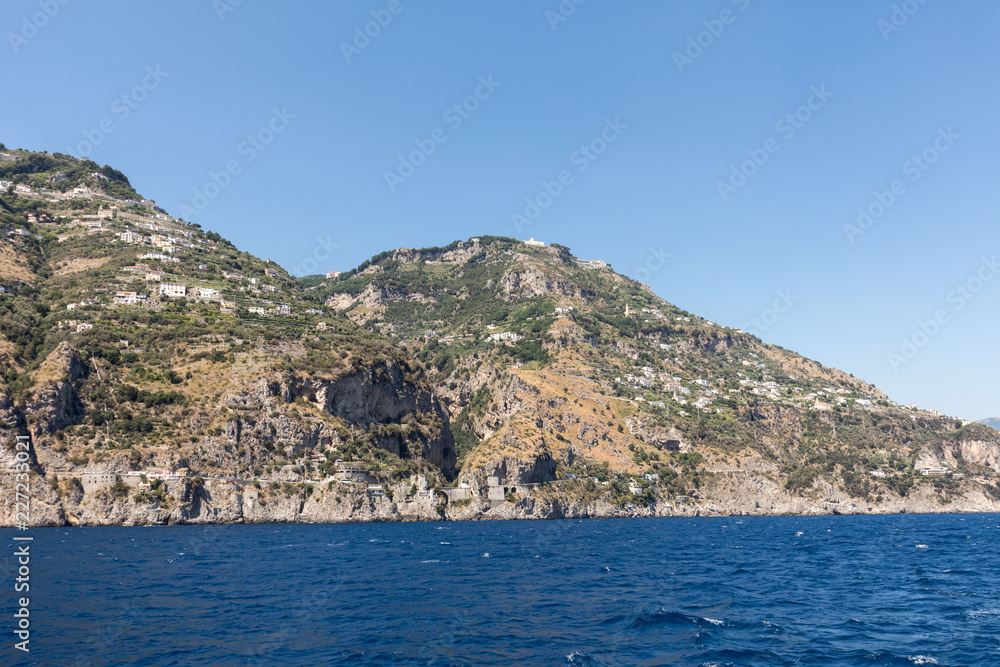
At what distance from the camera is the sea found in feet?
86.7

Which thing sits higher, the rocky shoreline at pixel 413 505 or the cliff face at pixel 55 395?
the cliff face at pixel 55 395

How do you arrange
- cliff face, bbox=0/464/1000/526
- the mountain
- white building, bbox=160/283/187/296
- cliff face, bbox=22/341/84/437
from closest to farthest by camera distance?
1. cliff face, bbox=0/464/1000/526
2. cliff face, bbox=22/341/84/437
3. the mountain
4. white building, bbox=160/283/187/296

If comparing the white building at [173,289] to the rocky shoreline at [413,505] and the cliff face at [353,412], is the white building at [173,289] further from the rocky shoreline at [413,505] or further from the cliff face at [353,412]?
the rocky shoreline at [413,505]

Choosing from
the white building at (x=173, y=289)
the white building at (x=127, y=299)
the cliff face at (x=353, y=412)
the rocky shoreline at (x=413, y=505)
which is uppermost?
the white building at (x=173, y=289)

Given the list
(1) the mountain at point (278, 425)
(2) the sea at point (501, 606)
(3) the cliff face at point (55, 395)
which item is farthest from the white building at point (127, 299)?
(2) the sea at point (501, 606)

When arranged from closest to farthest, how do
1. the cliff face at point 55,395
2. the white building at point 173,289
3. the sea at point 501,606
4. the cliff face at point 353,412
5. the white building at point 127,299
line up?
the sea at point 501,606 < the cliff face at point 55,395 < the cliff face at point 353,412 < the white building at point 127,299 < the white building at point 173,289

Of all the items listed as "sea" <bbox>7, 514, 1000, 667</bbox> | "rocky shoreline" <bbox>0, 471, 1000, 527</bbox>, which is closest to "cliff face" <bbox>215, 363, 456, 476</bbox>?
"rocky shoreline" <bbox>0, 471, 1000, 527</bbox>

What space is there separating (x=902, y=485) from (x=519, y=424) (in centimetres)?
11067

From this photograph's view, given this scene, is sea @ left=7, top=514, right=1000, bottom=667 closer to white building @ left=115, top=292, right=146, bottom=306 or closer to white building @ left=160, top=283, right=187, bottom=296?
white building @ left=115, top=292, right=146, bottom=306

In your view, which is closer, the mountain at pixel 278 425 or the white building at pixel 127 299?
the mountain at pixel 278 425

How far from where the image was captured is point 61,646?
A: 2623 cm

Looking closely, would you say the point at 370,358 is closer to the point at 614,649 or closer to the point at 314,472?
the point at 314,472

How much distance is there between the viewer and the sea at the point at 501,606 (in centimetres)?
2644

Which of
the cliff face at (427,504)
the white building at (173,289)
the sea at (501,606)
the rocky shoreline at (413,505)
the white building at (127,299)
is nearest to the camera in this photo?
the sea at (501,606)
